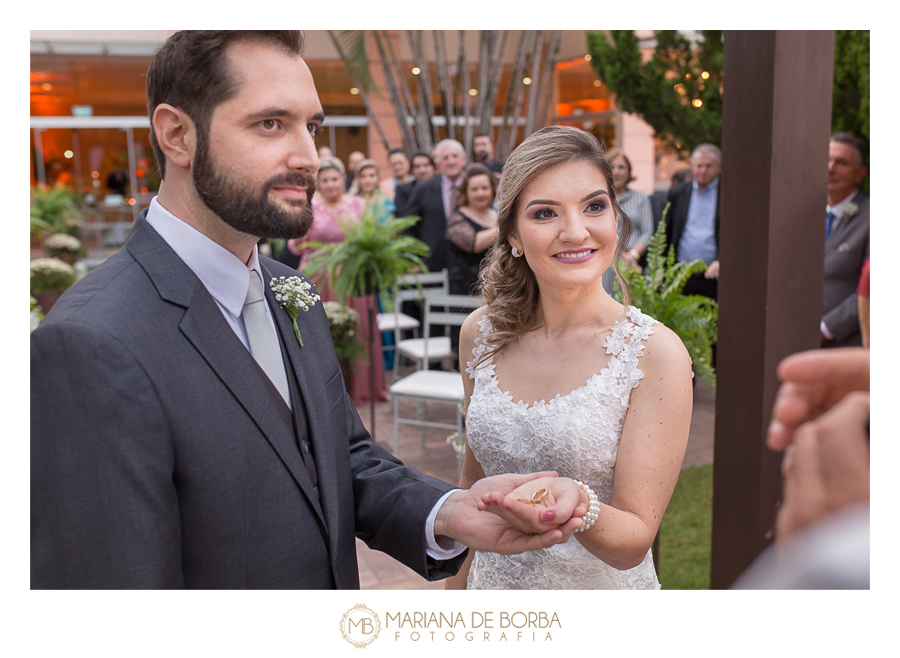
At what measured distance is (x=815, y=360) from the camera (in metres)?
0.87

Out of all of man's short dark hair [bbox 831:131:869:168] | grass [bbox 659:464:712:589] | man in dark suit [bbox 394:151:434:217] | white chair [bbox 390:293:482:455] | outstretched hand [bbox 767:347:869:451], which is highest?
man in dark suit [bbox 394:151:434:217]

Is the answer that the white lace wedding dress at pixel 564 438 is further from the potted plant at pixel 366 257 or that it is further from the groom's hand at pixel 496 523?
the potted plant at pixel 366 257

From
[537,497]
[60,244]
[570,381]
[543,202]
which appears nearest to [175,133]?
[543,202]

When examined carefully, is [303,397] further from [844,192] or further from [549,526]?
[844,192]

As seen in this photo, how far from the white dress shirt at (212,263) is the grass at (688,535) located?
264 centimetres

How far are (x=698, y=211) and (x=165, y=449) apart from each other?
5915 millimetres

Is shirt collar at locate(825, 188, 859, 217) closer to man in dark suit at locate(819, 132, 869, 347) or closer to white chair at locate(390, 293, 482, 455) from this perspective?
man in dark suit at locate(819, 132, 869, 347)

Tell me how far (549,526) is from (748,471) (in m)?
1.27

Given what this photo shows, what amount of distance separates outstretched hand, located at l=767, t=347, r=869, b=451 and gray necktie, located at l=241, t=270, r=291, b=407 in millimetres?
917

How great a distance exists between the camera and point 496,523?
1357 mm

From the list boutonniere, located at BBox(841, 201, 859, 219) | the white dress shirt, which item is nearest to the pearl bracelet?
the white dress shirt

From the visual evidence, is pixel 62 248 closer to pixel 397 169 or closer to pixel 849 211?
pixel 397 169
